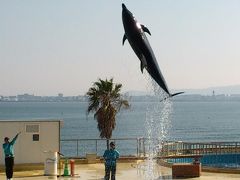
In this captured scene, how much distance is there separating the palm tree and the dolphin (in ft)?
68.4

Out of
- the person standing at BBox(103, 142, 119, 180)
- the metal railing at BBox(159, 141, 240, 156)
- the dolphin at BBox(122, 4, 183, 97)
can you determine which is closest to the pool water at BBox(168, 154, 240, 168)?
the metal railing at BBox(159, 141, 240, 156)

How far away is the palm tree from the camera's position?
30344 millimetres

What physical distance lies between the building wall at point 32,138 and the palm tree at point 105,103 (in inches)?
238

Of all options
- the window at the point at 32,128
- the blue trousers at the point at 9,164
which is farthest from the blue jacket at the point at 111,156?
the window at the point at 32,128

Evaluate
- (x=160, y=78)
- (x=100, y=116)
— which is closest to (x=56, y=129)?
(x=100, y=116)

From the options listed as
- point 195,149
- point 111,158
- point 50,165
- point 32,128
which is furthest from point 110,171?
point 195,149

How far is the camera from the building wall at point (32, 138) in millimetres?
23969

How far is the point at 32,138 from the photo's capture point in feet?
79.2

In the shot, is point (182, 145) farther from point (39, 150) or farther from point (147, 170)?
point (39, 150)

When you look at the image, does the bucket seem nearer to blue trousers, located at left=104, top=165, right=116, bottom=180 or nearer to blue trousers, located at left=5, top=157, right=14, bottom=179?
blue trousers, located at left=5, top=157, right=14, bottom=179

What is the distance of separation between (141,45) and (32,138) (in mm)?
15723

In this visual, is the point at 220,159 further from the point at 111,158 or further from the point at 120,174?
the point at 111,158

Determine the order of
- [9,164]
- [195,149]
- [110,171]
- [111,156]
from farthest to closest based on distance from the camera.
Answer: [195,149] < [9,164] < [110,171] < [111,156]

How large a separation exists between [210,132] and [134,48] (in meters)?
99.7
